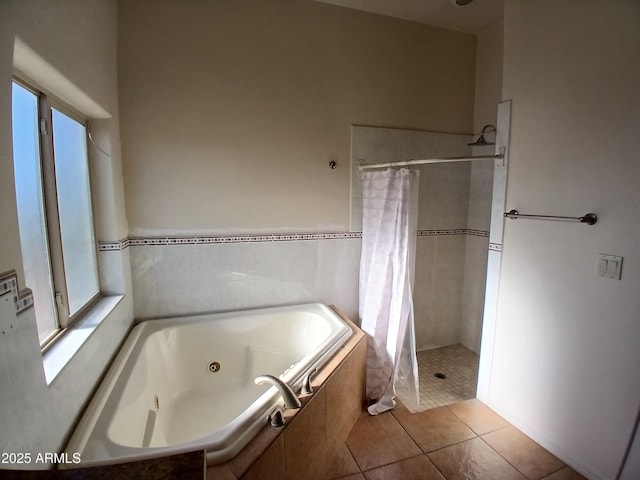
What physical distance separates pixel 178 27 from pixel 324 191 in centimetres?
140

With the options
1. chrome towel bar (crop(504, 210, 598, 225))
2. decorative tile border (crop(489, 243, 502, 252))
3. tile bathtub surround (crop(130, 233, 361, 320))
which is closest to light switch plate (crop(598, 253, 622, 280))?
chrome towel bar (crop(504, 210, 598, 225))

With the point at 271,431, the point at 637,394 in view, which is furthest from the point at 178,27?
the point at 637,394

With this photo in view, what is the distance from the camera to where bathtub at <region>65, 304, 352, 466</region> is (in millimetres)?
1134

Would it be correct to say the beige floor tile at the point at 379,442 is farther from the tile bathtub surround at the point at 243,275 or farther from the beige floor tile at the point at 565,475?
the tile bathtub surround at the point at 243,275

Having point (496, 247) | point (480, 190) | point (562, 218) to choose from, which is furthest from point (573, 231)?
point (480, 190)

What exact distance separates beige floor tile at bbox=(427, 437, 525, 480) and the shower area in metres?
0.64

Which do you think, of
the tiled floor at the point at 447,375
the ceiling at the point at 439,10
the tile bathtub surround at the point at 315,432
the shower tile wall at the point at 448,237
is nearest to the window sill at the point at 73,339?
the tile bathtub surround at the point at 315,432

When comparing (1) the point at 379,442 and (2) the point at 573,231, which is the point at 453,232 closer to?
(2) the point at 573,231

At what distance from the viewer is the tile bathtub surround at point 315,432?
1061 millimetres

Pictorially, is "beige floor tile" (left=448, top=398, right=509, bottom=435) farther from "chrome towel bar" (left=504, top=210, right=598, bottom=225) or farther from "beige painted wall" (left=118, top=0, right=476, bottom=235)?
"beige painted wall" (left=118, top=0, right=476, bottom=235)

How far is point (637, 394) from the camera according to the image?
133cm

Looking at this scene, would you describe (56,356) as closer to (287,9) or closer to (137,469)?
(137,469)

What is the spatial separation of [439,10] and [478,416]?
2836mm

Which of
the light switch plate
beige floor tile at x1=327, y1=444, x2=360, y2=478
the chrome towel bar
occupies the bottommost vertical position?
beige floor tile at x1=327, y1=444, x2=360, y2=478
